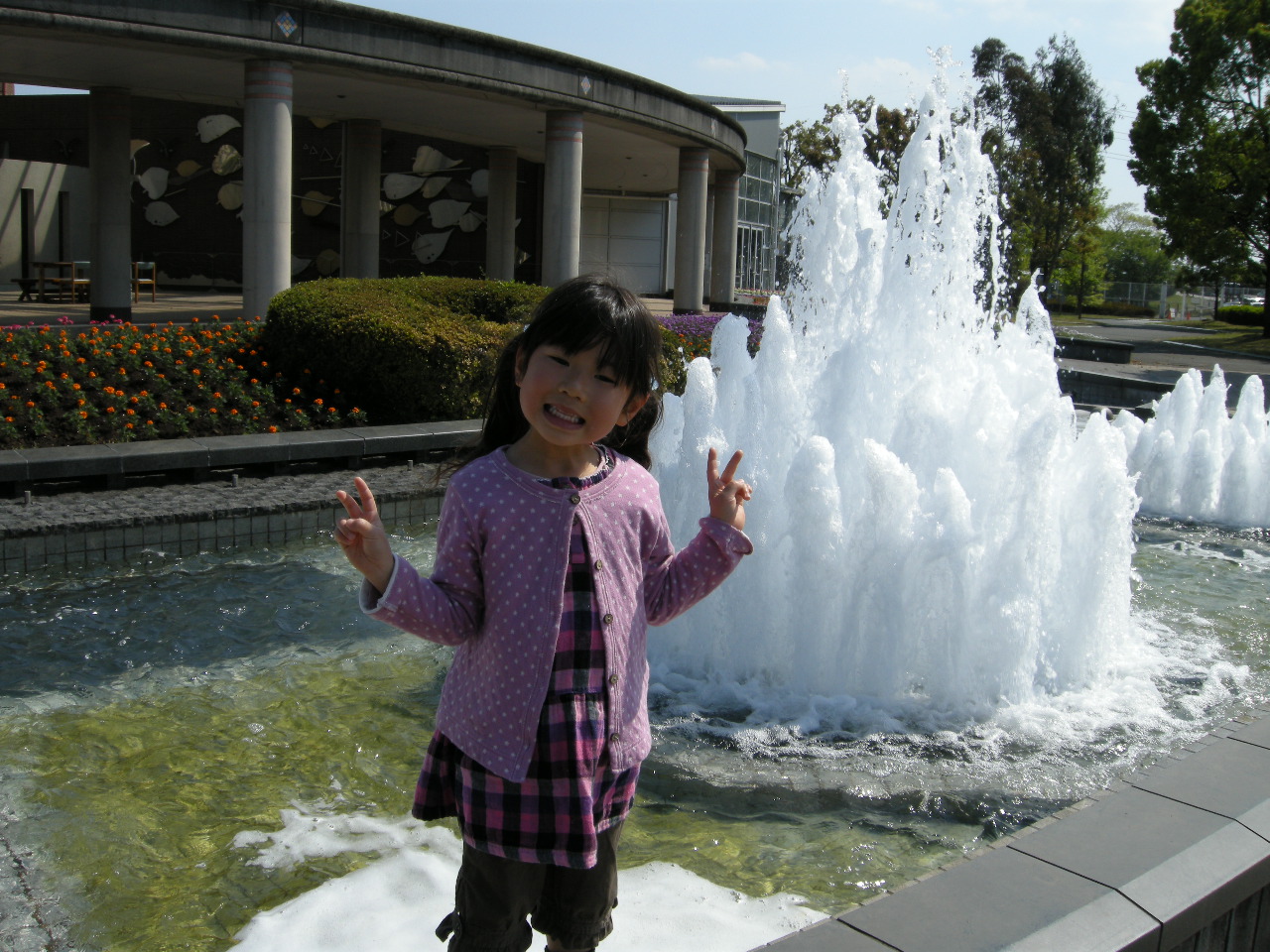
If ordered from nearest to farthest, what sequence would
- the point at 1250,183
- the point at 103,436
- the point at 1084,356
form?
the point at 103,436, the point at 1084,356, the point at 1250,183

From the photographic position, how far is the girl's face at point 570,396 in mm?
2074

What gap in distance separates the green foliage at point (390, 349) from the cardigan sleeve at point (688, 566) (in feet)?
24.3

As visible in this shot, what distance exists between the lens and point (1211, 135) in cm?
3325

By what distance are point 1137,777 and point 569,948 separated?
1760 millimetres

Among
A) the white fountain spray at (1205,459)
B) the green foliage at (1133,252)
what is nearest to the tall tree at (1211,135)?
the white fountain spray at (1205,459)

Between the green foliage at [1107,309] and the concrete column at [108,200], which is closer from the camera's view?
the concrete column at [108,200]

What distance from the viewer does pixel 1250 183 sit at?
107 feet

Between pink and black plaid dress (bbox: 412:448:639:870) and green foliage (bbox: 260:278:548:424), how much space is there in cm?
757

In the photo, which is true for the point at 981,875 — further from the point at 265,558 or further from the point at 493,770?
the point at 265,558

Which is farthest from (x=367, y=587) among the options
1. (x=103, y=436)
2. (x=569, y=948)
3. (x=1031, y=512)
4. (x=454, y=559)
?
(x=103, y=436)

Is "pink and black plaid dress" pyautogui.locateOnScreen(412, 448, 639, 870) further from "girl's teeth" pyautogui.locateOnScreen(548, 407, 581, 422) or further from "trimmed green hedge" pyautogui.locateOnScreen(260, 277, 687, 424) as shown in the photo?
"trimmed green hedge" pyautogui.locateOnScreen(260, 277, 687, 424)

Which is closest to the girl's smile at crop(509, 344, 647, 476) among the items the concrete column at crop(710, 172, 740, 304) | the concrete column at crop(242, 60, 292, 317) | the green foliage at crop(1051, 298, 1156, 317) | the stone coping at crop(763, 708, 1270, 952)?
the stone coping at crop(763, 708, 1270, 952)

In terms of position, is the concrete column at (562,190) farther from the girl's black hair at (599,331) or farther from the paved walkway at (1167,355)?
the girl's black hair at (599,331)

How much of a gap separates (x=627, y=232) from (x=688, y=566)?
28.5 m
